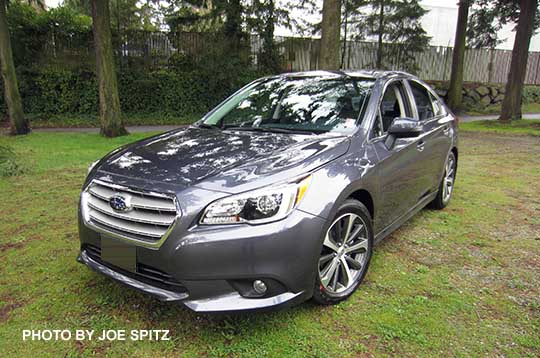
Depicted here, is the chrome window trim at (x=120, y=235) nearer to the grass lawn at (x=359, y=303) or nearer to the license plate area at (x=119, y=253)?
the license plate area at (x=119, y=253)

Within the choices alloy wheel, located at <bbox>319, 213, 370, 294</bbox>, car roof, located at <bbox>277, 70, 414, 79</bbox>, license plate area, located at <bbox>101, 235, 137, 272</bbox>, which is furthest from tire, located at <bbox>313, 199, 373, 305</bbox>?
car roof, located at <bbox>277, 70, 414, 79</bbox>

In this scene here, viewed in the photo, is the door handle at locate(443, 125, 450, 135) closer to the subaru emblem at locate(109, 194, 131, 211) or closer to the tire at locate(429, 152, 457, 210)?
the tire at locate(429, 152, 457, 210)

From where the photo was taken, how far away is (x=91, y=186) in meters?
2.54

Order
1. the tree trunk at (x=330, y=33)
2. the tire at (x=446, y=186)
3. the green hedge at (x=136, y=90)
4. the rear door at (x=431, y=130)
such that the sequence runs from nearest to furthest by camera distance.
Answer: the rear door at (x=431, y=130) < the tire at (x=446, y=186) < the tree trunk at (x=330, y=33) < the green hedge at (x=136, y=90)

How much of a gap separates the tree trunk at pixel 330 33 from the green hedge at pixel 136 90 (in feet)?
22.2

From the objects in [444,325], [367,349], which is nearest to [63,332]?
[367,349]

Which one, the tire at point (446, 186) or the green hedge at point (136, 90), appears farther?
the green hedge at point (136, 90)

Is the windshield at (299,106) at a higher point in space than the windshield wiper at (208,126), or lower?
higher

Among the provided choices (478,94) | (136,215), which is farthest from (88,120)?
(478,94)

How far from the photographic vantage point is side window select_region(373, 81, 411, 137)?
311 centimetres

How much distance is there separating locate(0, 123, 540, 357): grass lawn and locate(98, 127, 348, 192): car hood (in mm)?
887

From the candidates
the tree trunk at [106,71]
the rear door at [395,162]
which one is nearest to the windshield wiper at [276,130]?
the rear door at [395,162]

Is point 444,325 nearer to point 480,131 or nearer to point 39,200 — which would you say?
point 39,200

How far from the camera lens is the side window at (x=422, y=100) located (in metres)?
3.92
